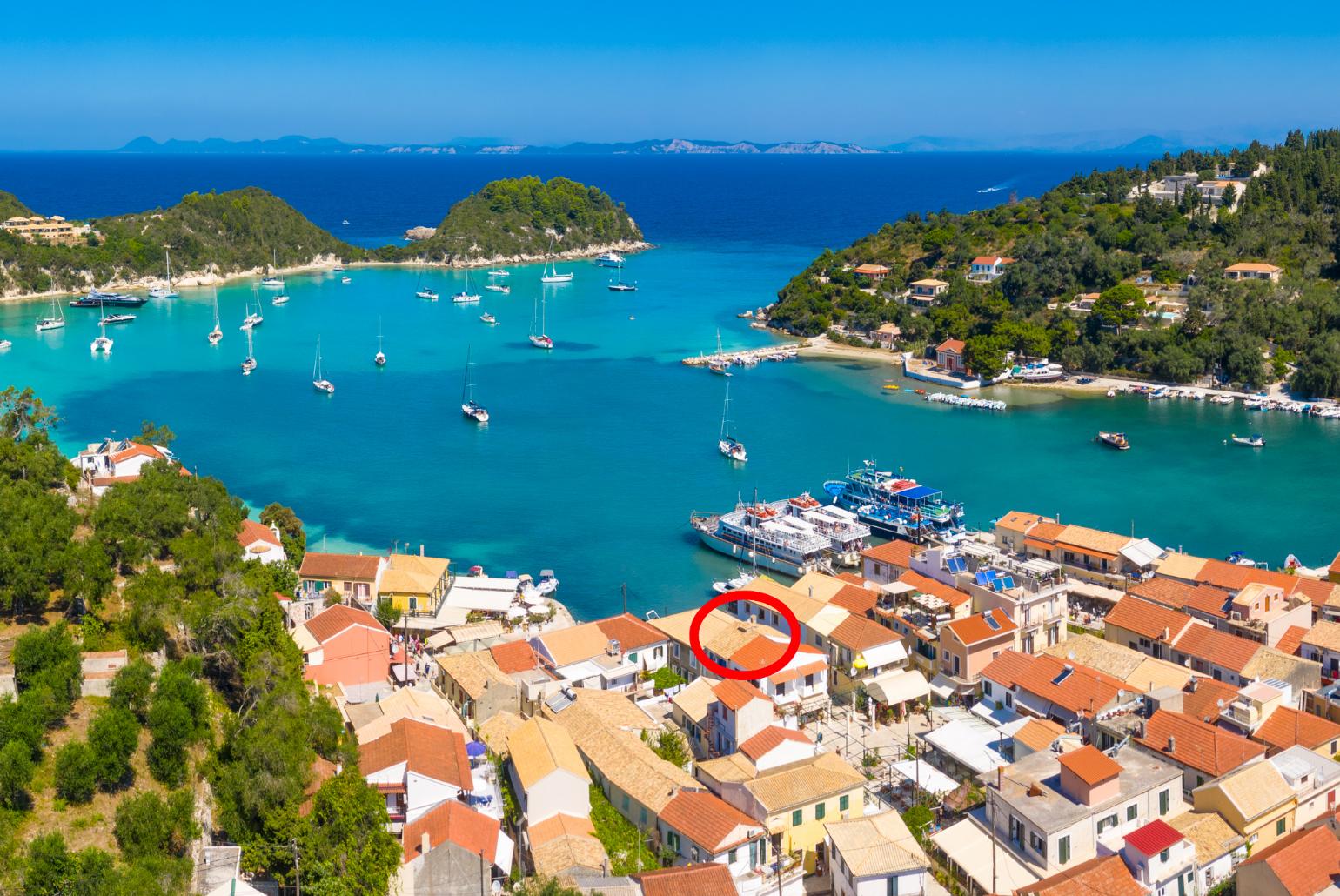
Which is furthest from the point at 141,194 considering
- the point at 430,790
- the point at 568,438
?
the point at 430,790

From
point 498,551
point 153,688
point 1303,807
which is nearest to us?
point 1303,807

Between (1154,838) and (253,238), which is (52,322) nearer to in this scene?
(253,238)

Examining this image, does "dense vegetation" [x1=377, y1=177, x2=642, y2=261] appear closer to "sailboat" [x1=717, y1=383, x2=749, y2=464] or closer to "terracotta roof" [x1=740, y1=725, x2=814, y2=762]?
"sailboat" [x1=717, y1=383, x2=749, y2=464]

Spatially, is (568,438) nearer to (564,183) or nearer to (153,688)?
(153,688)

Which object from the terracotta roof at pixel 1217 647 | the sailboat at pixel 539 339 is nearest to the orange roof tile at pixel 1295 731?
the terracotta roof at pixel 1217 647

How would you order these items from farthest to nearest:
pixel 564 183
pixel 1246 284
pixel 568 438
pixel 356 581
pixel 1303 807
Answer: pixel 564 183, pixel 1246 284, pixel 568 438, pixel 356 581, pixel 1303 807

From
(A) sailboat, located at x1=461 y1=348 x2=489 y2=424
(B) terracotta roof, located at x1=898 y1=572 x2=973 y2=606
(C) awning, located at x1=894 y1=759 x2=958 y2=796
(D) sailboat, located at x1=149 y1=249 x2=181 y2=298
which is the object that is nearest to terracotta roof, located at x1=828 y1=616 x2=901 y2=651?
(B) terracotta roof, located at x1=898 y1=572 x2=973 y2=606
